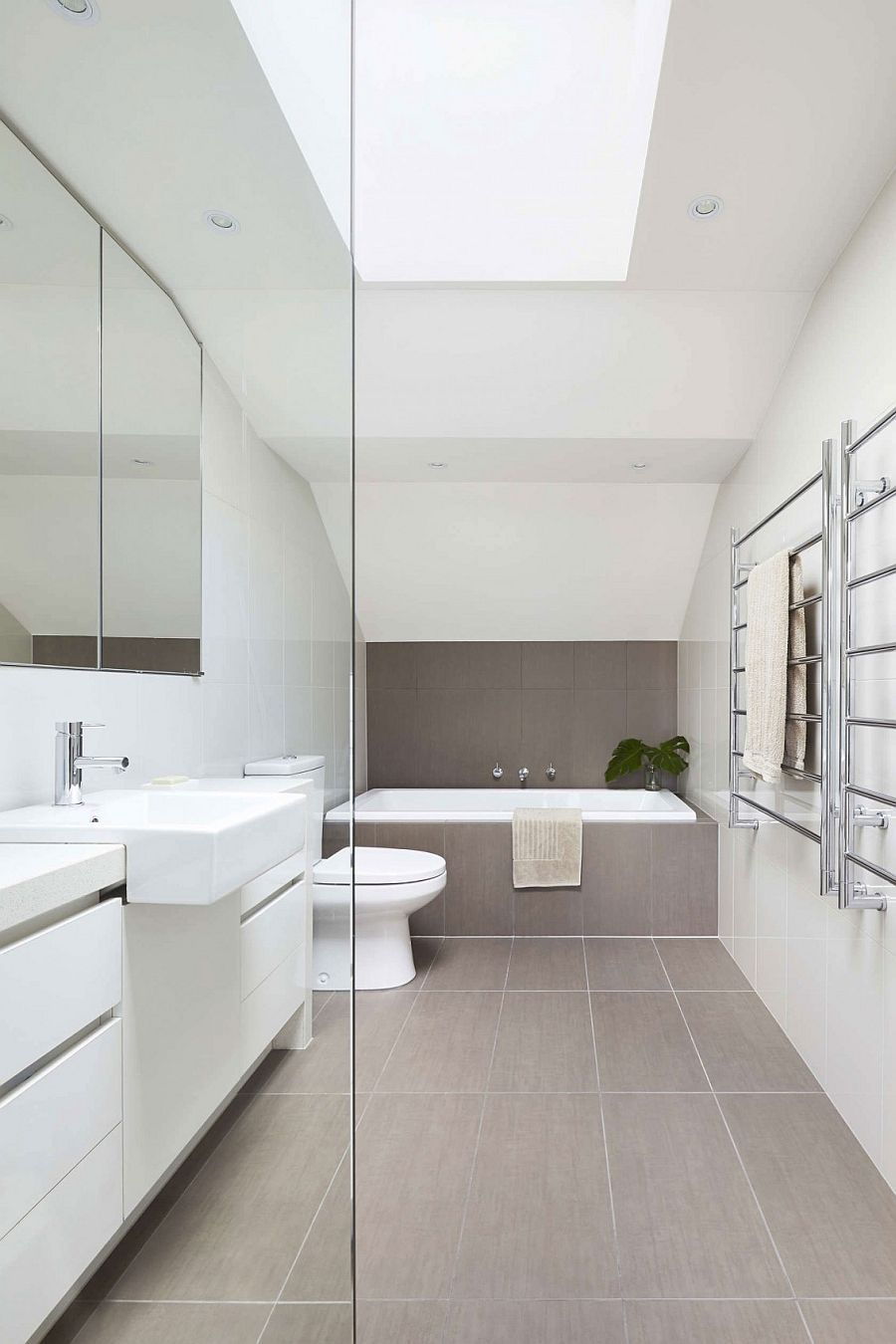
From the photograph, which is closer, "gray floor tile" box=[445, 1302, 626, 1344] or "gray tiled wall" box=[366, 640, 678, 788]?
"gray floor tile" box=[445, 1302, 626, 1344]

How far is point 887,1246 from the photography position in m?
1.55

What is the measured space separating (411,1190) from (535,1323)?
431mm

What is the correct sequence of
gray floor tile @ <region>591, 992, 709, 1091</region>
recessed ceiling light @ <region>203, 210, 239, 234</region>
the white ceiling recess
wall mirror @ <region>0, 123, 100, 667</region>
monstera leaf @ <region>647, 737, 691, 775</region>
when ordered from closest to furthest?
wall mirror @ <region>0, 123, 100, 667</region>
recessed ceiling light @ <region>203, 210, 239, 234</region>
gray floor tile @ <region>591, 992, 709, 1091</region>
the white ceiling recess
monstera leaf @ <region>647, 737, 691, 775</region>

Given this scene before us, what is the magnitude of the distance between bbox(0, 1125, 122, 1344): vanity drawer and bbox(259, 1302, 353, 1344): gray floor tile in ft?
0.53

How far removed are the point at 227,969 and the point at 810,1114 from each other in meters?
2.12

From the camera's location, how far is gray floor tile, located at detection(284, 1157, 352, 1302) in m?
0.47

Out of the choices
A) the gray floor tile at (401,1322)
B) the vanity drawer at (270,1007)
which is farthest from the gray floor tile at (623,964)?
the vanity drawer at (270,1007)

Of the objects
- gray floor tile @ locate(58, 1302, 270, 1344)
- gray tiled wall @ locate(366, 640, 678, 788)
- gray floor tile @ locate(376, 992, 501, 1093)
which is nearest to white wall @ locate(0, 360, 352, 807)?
gray floor tile @ locate(58, 1302, 270, 1344)

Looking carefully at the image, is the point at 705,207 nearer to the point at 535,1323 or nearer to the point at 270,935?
the point at 270,935

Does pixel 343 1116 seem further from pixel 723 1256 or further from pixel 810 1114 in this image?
pixel 810 1114

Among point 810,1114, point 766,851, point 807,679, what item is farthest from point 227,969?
point 766,851

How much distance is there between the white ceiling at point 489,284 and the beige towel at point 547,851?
1394 mm

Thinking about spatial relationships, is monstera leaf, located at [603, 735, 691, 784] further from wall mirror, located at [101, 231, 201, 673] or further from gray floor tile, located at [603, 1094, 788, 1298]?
wall mirror, located at [101, 231, 201, 673]

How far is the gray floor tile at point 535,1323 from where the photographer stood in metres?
1.32
